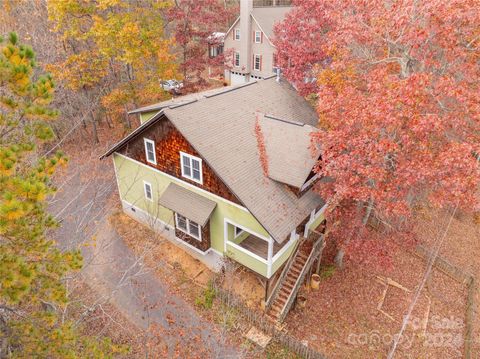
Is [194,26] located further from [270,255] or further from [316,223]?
[270,255]

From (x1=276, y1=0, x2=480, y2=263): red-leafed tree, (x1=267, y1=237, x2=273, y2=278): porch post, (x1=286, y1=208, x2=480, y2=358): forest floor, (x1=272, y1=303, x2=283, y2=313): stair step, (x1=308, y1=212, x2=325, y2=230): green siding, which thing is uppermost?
(x1=276, y1=0, x2=480, y2=263): red-leafed tree

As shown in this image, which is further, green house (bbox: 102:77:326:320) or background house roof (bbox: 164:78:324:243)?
green house (bbox: 102:77:326:320)

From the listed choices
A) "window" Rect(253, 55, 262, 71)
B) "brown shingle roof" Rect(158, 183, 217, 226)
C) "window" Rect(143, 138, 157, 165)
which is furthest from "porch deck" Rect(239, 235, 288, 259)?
"window" Rect(253, 55, 262, 71)

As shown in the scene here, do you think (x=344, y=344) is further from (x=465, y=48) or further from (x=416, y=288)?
(x=465, y=48)

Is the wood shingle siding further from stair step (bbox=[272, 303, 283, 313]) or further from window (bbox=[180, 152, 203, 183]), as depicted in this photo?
stair step (bbox=[272, 303, 283, 313])

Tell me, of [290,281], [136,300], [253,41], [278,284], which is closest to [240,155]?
[278,284]

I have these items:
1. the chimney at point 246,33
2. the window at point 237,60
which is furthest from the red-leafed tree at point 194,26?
the window at point 237,60

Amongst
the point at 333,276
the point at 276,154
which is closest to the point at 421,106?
the point at 276,154

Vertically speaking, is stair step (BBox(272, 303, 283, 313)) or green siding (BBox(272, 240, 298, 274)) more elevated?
green siding (BBox(272, 240, 298, 274))
